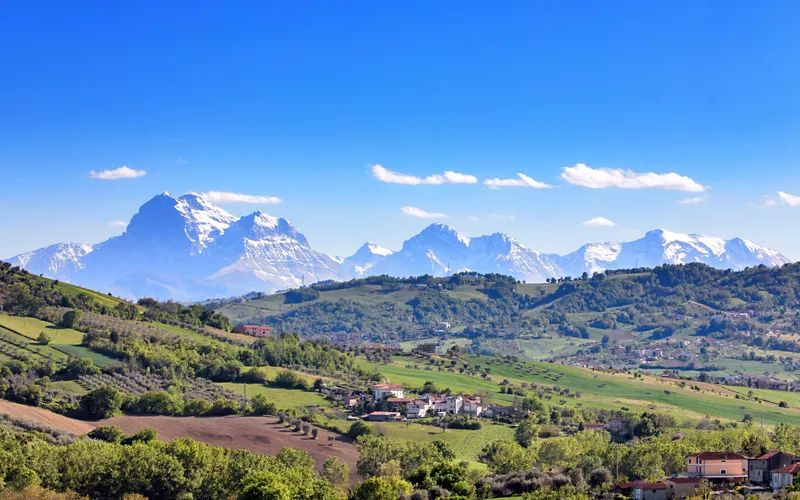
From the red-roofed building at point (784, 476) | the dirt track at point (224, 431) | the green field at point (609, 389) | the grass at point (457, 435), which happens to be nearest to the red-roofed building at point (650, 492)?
the red-roofed building at point (784, 476)

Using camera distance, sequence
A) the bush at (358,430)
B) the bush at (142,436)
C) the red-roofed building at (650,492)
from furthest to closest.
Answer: the bush at (358,430) < the bush at (142,436) < the red-roofed building at (650,492)

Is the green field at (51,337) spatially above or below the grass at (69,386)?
above

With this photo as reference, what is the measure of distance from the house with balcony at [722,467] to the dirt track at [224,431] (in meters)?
34.3

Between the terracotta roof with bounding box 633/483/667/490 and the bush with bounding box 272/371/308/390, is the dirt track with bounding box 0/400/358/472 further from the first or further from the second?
the terracotta roof with bounding box 633/483/667/490

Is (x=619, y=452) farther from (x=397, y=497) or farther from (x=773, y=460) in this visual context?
(x=397, y=497)

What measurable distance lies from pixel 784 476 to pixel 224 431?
5925cm

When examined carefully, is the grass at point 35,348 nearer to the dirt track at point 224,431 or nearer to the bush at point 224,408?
the dirt track at point 224,431

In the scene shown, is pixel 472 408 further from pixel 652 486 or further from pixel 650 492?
pixel 650 492

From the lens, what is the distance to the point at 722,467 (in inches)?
2638

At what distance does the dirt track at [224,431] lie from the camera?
93.8 meters

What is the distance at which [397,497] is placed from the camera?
2616 inches

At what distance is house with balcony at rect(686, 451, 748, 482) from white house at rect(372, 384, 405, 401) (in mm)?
65262

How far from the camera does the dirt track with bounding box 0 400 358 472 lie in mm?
93812

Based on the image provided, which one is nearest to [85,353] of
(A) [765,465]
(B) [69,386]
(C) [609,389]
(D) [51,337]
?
(D) [51,337]
